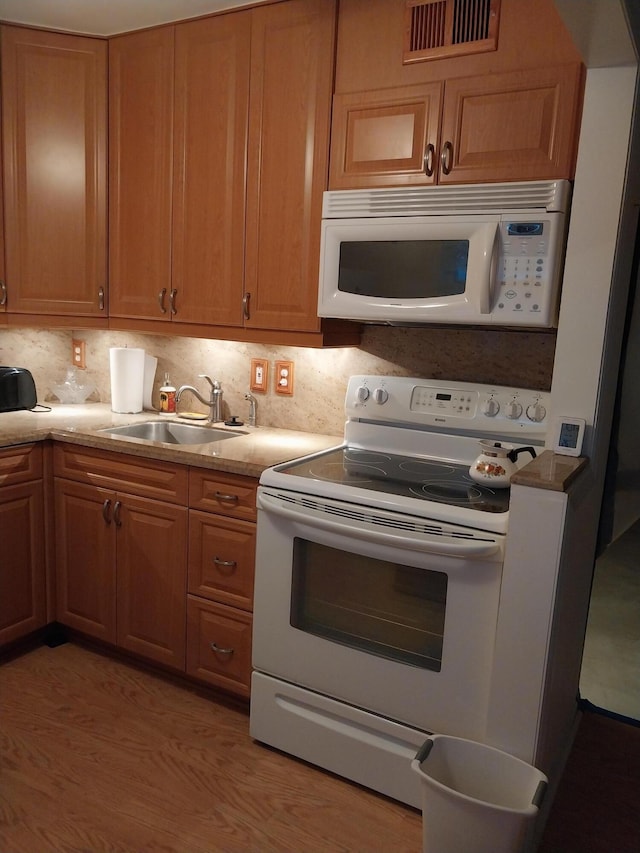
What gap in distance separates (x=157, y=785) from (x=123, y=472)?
105cm

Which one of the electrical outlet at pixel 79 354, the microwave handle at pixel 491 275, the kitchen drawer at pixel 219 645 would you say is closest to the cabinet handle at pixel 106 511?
the kitchen drawer at pixel 219 645

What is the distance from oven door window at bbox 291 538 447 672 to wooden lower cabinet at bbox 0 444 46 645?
1.19 metres

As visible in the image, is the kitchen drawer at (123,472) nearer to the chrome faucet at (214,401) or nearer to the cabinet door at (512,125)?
the chrome faucet at (214,401)

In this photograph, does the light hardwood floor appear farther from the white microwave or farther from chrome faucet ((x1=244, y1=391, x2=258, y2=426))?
the white microwave

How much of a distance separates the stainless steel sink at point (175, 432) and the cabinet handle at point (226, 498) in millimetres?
500

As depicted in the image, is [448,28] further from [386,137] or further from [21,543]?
[21,543]

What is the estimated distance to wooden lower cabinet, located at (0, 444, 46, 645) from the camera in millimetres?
2674

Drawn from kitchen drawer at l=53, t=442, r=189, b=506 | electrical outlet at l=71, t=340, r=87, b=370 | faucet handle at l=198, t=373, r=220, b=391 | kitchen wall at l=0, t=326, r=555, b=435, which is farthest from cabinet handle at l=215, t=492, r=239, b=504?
electrical outlet at l=71, t=340, r=87, b=370

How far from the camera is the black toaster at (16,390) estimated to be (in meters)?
3.05

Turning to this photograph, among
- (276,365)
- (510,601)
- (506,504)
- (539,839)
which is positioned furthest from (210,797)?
(276,365)

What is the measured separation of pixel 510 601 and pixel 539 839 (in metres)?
0.76

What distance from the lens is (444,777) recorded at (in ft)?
6.09

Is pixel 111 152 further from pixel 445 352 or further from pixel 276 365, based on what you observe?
pixel 445 352

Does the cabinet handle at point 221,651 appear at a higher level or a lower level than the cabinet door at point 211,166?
lower
